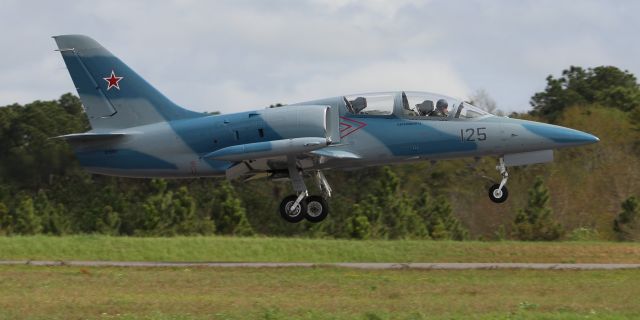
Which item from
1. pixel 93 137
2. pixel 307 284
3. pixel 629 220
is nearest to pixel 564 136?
pixel 307 284

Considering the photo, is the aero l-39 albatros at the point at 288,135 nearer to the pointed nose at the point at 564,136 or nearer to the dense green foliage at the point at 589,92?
the pointed nose at the point at 564,136

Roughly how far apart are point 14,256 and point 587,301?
21347 mm

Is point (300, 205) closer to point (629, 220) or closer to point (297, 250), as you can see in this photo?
point (297, 250)

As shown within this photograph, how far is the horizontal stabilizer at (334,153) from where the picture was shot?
998 inches

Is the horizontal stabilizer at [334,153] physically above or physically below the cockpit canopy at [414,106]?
below

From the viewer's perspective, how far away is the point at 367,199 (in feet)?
164

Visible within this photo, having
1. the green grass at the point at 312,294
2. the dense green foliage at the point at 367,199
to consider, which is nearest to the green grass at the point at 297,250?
the dense green foliage at the point at 367,199

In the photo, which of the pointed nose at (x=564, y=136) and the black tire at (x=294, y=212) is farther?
the black tire at (x=294, y=212)

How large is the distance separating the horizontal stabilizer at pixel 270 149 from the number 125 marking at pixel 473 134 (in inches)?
118

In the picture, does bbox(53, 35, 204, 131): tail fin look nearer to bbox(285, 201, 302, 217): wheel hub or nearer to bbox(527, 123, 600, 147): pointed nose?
bbox(285, 201, 302, 217): wheel hub

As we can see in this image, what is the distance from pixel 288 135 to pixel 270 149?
26.6 inches

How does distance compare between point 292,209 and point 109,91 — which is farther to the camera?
point 109,91

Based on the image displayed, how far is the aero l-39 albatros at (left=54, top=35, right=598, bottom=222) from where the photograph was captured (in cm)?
2494

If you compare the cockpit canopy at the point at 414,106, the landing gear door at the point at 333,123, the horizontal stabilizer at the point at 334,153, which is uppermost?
the cockpit canopy at the point at 414,106
